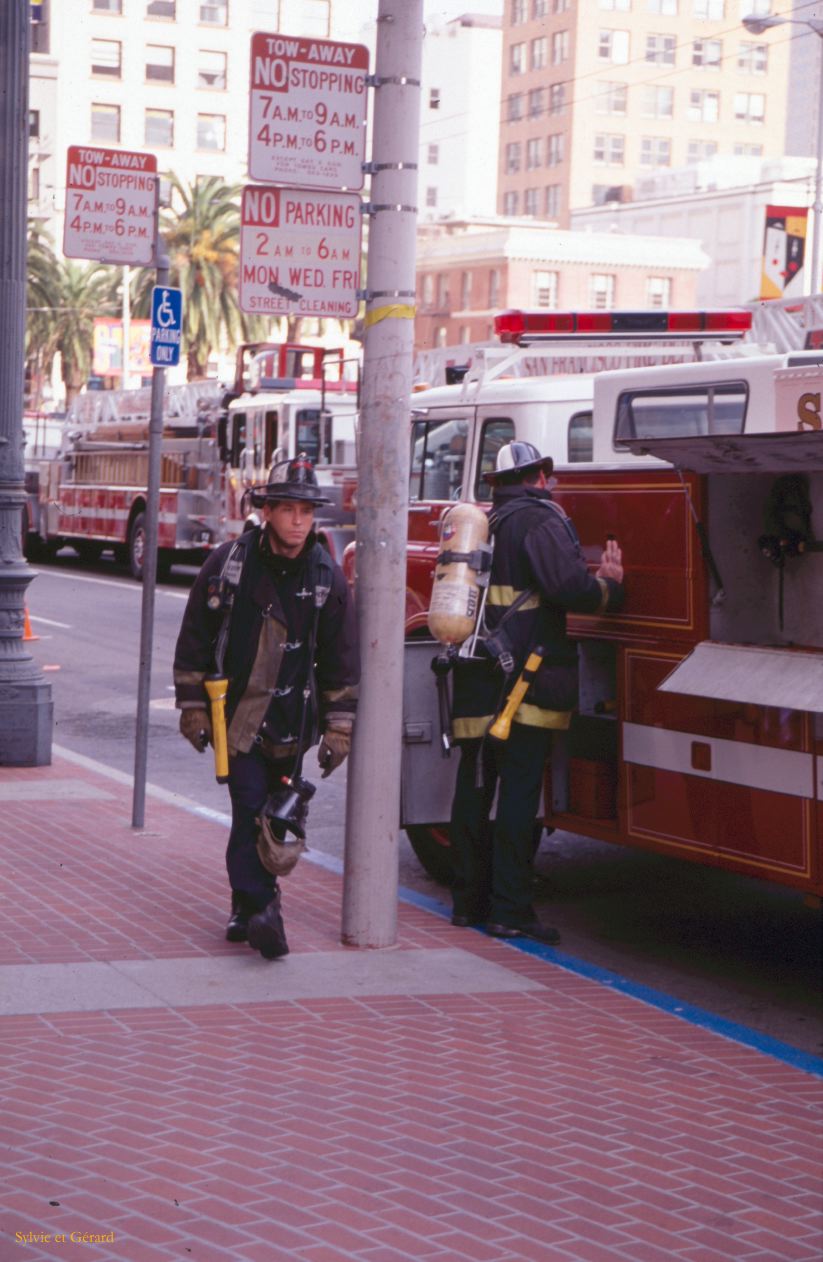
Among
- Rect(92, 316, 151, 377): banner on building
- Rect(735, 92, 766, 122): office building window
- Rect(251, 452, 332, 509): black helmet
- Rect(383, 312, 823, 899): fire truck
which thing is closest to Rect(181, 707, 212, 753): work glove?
Rect(251, 452, 332, 509): black helmet

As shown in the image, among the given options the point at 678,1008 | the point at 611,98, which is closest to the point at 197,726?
the point at 678,1008

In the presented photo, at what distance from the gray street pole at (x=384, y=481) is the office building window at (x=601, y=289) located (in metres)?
74.4

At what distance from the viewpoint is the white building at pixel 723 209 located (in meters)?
76.2

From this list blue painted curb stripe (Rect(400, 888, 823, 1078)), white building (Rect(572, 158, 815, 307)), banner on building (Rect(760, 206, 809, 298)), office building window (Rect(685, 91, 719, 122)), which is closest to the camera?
blue painted curb stripe (Rect(400, 888, 823, 1078))

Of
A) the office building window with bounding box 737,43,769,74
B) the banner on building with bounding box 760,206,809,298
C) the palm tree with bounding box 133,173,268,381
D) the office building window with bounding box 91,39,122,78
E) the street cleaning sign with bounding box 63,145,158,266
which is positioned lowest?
the street cleaning sign with bounding box 63,145,158,266

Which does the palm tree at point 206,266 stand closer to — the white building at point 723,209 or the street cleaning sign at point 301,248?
the white building at point 723,209

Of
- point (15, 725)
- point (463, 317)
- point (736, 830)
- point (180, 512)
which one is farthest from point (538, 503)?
point (463, 317)

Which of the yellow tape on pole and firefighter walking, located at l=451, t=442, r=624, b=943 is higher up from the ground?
the yellow tape on pole

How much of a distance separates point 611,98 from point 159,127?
50.5 meters

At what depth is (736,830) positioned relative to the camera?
277 inches

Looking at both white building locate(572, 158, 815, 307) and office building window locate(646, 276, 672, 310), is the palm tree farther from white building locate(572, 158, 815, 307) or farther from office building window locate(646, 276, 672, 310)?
office building window locate(646, 276, 672, 310)

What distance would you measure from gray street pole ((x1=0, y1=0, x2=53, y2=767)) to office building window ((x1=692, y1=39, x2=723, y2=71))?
289 ft

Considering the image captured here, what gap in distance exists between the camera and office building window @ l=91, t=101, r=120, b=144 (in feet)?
186

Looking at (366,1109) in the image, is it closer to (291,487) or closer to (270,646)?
(270,646)
